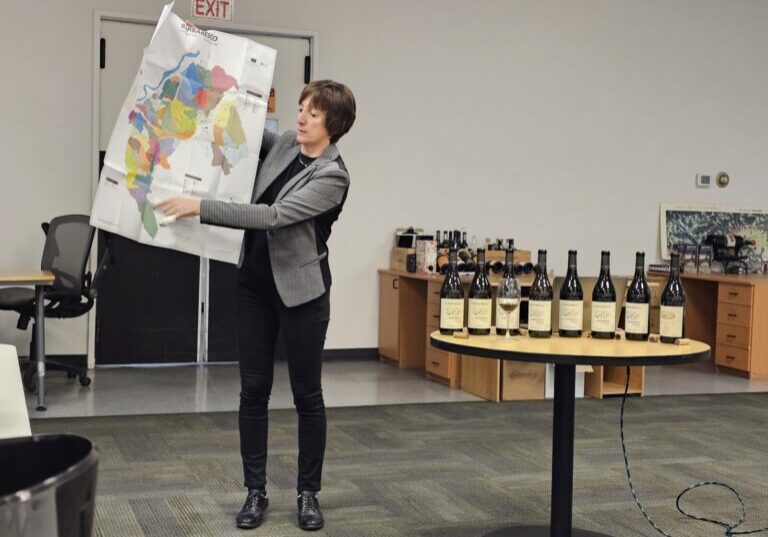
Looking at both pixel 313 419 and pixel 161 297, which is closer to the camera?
pixel 313 419

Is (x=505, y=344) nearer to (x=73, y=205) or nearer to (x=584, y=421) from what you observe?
(x=584, y=421)

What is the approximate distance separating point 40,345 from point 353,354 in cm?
286

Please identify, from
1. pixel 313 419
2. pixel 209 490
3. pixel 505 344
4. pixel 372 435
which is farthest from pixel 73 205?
pixel 505 344

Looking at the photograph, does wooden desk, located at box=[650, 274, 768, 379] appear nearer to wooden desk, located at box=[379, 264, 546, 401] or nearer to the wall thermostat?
the wall thermostat

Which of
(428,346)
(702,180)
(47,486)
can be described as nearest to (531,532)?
(47,486)

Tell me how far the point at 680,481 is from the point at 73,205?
4690 millimetres

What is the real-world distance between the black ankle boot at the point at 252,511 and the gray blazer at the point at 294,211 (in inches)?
30.1

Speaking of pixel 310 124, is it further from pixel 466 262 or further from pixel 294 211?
pixel 466 262

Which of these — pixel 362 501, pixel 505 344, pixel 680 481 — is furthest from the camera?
pixel 680 481

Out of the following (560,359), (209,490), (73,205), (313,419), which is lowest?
(209,490)

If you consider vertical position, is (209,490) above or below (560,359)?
below

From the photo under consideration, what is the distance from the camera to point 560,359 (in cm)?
268

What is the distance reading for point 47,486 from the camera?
898mm

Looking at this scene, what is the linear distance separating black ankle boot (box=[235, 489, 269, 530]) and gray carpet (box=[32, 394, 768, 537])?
35 millimetres
